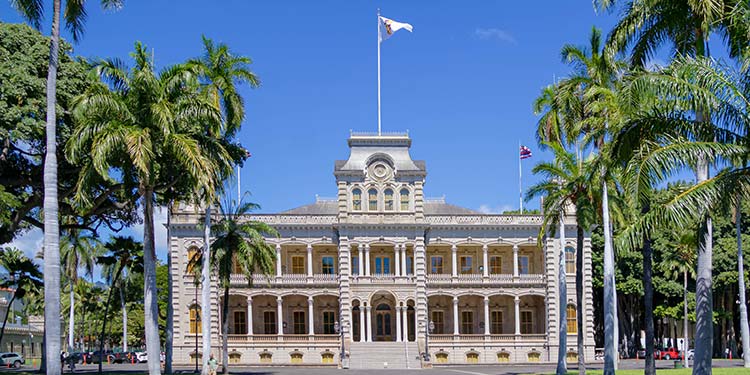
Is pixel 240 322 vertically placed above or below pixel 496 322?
above

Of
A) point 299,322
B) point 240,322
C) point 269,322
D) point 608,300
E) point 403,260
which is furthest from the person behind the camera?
point 299,322

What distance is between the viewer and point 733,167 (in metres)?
21.7

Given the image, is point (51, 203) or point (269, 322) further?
point (269, 322)

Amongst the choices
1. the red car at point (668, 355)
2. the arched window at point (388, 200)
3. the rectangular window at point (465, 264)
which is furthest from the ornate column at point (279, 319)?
the red car at point (668, 355)

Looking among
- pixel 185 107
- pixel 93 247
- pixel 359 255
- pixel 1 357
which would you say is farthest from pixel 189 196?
pixel 93 247

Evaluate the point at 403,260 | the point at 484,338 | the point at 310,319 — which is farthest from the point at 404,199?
the point at 484,338

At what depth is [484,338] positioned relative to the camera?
65625 millimetres

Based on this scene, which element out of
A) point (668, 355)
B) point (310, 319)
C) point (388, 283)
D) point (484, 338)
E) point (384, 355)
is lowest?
point (668, 355)

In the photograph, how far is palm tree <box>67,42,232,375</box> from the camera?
30.1 metres

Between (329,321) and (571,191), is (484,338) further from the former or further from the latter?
(571,191)

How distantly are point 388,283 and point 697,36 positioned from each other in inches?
1610

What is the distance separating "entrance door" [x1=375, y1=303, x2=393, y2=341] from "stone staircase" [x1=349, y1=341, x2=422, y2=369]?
11.6 feet

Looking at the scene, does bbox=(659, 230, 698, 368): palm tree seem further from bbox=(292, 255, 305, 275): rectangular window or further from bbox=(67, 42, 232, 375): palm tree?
bbox=(67, 42, 232, 375): palm tree

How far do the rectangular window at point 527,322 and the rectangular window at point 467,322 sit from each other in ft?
12.7
